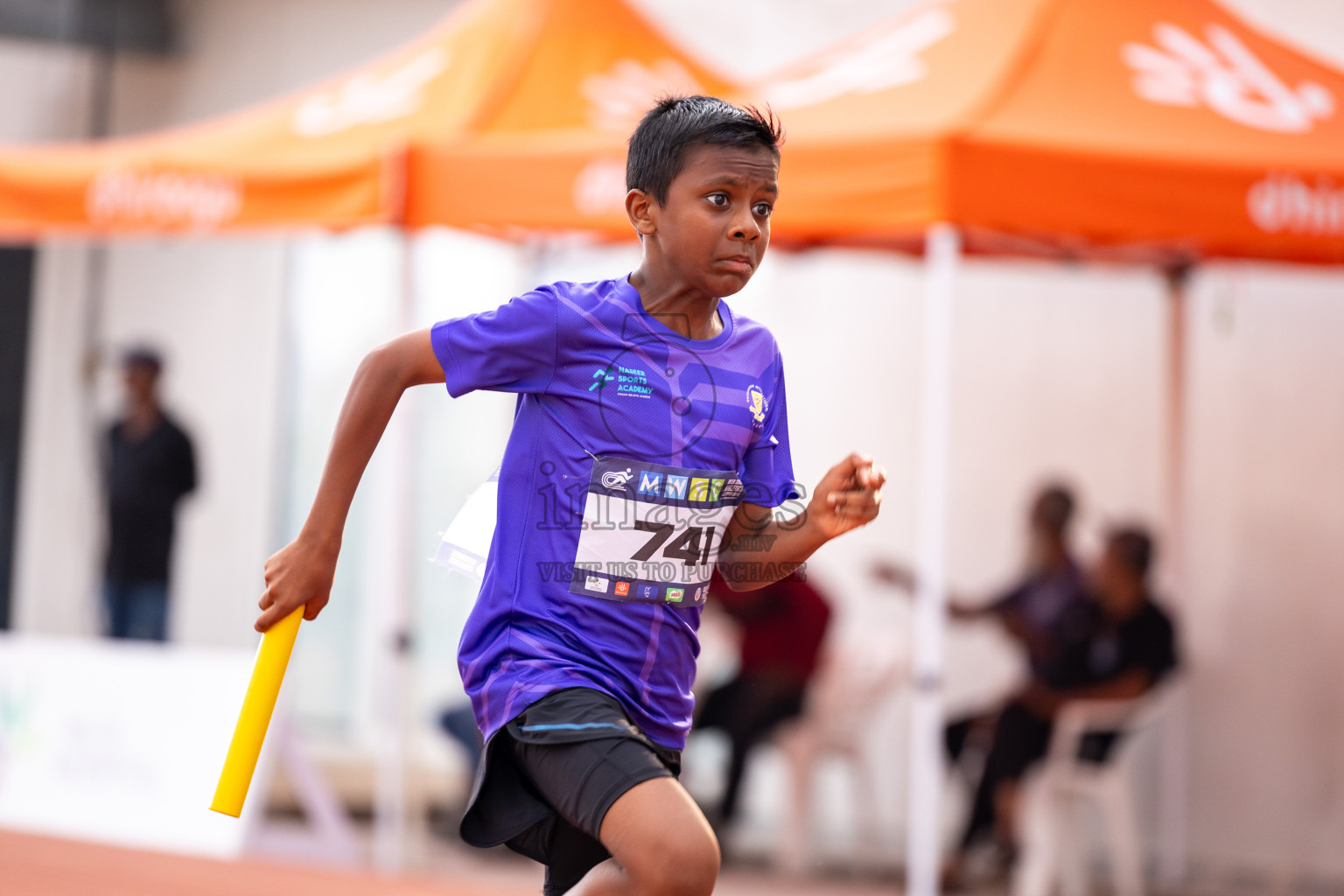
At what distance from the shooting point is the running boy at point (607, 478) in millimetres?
2352

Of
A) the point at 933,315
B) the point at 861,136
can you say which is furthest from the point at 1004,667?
the point at 861,136

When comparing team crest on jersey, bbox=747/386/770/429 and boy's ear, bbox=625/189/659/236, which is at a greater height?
boy's ear, bbox=625/189/659/236

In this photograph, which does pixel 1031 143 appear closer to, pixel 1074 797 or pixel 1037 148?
pixel 1037 148

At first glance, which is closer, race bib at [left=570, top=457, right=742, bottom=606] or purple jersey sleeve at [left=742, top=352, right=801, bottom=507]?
race bib at [left=570, top=457, right=742, bottom=606]

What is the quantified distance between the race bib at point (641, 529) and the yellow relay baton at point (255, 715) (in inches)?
17.5

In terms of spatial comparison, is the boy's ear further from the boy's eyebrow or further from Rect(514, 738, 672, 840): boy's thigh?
Rect(514, 738, 672, 840): boy's thigh

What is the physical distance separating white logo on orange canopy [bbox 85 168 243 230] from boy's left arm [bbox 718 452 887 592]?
364 cm

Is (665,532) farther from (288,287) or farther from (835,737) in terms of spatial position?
(288,287)

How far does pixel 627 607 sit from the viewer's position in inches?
94.3

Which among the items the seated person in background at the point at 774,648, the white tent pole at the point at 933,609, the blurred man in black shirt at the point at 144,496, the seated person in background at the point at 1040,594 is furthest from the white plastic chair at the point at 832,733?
the blurred man in black shirt at the point at 144,496

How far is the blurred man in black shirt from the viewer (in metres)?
7.55

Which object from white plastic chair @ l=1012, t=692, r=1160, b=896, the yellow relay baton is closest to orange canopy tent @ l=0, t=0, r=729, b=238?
white plastic chair @ l=1012, t=692, r=1160, b=896

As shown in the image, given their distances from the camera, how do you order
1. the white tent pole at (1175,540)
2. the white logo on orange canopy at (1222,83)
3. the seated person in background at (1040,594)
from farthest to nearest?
the white tent pole at (1175,540) < the seated person in background at (1040,594) < the white logo on orange canopy at (1222,83)

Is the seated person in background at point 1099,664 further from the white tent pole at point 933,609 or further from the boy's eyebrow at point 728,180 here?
the boy's eyebrow at point 728,180
